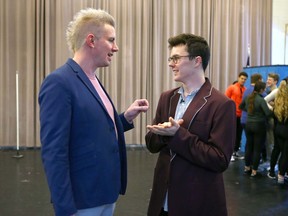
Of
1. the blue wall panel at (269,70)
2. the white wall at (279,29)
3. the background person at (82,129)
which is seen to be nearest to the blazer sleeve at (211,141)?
the background person at (82,129)

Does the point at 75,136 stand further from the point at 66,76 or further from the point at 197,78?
the point at 197,78

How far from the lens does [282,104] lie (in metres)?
4.12

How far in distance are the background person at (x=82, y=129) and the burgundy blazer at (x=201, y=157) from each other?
10.7 inches

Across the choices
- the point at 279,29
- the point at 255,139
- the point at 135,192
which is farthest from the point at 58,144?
the point at 279,29

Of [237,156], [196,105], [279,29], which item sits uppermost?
[279,29]

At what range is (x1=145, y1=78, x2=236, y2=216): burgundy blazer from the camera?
1566 mm

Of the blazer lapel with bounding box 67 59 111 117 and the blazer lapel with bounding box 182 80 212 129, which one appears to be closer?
the blazer lapel with bounding box 67 59 111 117

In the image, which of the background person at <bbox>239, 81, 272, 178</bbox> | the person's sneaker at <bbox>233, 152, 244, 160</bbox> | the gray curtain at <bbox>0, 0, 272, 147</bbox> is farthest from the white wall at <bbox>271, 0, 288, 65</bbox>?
the background person at <bbox>239, 81, 272, 178</bbox>

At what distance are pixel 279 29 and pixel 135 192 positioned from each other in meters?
5.74

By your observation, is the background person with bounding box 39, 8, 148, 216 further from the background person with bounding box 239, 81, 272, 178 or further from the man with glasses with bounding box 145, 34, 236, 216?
the background person with bounding box 239, 81, 272, 178

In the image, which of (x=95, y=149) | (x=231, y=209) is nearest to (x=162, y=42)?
(x=231, y=209)

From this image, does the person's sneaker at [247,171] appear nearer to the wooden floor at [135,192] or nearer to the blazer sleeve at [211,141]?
the wooden floor at [135,192]

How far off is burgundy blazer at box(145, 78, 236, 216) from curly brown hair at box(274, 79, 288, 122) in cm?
278

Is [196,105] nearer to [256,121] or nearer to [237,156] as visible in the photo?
[256,121]
